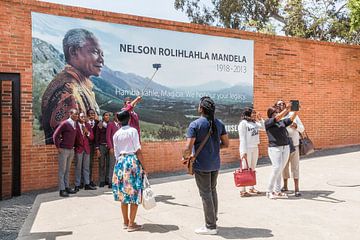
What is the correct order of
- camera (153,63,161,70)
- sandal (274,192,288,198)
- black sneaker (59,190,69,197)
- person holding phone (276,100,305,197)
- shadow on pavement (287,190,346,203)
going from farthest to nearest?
camera (153,63,161,70), black sneaker (59,190,69,197), person holding phone (276,100,305,197), sandal (274,192,288,198), shadow on pavement (287,190,346,203)

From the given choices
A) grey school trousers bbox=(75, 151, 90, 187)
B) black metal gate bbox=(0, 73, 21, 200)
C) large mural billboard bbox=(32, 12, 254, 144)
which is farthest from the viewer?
large mural billboard bbox=(32, 12, 254, 144)

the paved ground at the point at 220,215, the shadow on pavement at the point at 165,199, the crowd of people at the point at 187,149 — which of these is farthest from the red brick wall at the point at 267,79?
the shadow on pavement at the point at 165,199

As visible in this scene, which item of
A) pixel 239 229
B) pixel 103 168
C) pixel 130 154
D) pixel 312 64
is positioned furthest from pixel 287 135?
pixel 312 64

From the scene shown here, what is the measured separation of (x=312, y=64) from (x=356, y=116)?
2949 mm

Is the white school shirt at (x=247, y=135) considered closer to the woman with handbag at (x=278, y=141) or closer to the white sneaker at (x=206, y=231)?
the woman with handbag at (x=278, y=141)

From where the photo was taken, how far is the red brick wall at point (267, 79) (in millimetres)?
8609

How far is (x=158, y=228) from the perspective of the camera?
5629 millimetres

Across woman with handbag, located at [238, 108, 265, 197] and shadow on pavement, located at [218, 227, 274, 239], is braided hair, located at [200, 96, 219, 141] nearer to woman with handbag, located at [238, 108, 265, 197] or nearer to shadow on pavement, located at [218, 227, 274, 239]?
shadow on pavement, located at [218, 227, 274, 239]

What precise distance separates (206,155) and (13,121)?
4894 mm

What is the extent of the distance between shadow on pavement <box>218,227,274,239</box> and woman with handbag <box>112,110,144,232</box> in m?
1.19

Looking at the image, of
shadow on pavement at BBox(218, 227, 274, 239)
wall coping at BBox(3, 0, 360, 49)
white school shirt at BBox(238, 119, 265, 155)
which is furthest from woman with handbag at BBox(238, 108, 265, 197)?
wall coping at BBox(3, 0, 360, 49)

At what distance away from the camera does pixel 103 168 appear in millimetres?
9039

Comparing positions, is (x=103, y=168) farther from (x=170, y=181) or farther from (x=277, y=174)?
(x=277, y=174)

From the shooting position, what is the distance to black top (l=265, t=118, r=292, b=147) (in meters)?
7.00
